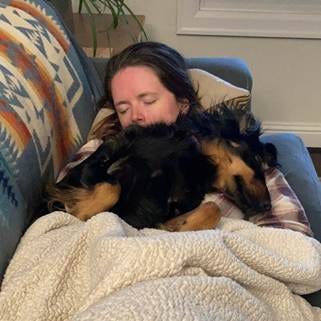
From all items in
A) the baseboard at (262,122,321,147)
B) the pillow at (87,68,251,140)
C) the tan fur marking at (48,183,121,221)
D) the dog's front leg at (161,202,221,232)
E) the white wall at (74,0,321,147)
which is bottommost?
the baseboard at (262,122,321,147)

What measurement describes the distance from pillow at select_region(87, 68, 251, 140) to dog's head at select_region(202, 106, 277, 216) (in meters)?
0.24

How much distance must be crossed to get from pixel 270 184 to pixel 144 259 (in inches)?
22.4

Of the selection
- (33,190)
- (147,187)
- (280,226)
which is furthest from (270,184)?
(33,190)

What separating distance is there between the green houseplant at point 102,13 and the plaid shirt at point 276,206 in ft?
2.50

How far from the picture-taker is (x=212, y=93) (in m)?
1.55

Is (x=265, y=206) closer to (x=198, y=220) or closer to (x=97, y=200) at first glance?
(x=198, y=220)

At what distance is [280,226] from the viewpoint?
1177mm

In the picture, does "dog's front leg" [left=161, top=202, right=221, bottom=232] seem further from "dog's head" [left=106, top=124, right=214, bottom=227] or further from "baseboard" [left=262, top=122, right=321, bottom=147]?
"baseboard" [left=262, top=122, right=321, bottom=147]

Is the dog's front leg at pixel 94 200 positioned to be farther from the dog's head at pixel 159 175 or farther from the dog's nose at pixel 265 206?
the dog's nose at pixel 265 206

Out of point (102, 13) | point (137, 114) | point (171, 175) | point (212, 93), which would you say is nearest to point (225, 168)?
point (171, 175)

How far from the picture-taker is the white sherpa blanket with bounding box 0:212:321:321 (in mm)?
759

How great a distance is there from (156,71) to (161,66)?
0.02 metres

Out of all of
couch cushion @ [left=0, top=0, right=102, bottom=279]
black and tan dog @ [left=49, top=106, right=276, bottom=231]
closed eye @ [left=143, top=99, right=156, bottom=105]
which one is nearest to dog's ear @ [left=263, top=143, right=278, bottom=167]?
black and tan dog @ [left=49, top=106, right=276, bottom=231]

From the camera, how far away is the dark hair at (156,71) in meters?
1.42
